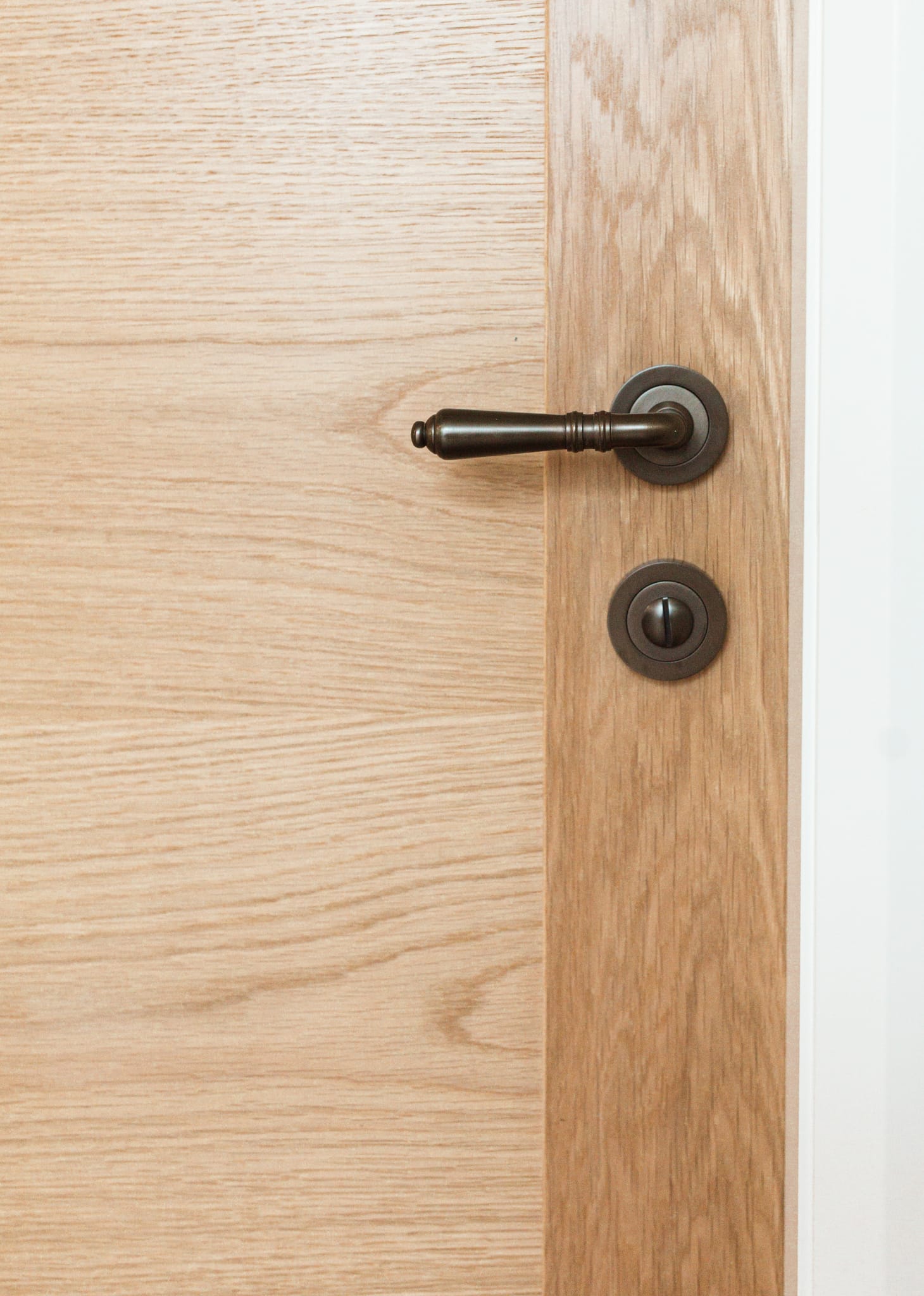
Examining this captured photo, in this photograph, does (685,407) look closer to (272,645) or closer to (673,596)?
(673,596)

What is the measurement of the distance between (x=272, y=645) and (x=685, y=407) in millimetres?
224

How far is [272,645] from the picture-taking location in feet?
1.50

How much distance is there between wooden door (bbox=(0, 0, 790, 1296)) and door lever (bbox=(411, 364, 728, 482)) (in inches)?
0.5

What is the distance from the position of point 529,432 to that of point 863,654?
170 millimetres

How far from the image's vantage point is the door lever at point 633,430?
0.40m

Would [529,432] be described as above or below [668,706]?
above

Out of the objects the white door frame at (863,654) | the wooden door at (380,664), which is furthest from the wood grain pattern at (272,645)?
the white door frame at (863,654)

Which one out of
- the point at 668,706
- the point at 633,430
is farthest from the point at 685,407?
the point at 668,706

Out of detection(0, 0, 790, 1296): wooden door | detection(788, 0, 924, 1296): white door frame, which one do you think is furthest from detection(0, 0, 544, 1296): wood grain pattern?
detection(788, 0, 924, 1296): white door frame

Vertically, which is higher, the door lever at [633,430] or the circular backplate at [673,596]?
the door lever at [633,430]

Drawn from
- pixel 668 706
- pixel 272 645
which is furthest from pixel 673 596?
pixel 272 645

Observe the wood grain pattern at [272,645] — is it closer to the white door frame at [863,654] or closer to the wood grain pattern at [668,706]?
the wood grain pattern at [668,706]

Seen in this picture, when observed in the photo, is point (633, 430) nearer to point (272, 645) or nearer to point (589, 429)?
point (589, 429)

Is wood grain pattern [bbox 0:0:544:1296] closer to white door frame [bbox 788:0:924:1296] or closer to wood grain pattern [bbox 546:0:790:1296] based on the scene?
wood grain pattern [bbox 546:0:790:1296]
